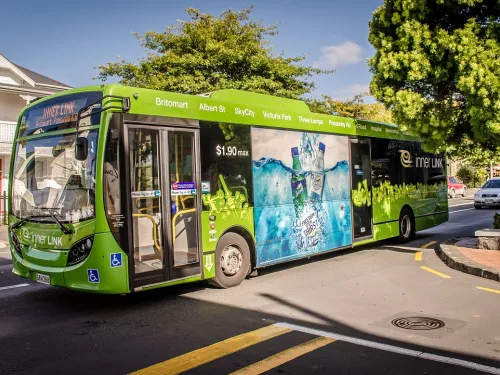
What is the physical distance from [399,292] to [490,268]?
2.15 meters

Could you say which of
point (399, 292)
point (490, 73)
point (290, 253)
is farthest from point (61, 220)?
point (490, 73)

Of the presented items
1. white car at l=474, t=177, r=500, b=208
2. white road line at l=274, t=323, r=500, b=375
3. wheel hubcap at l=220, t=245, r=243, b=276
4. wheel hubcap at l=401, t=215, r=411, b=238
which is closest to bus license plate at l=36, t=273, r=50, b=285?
wheel hubcap at l=220, t=245, r=243, b=276

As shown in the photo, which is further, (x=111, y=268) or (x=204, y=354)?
(x=111, y=268)

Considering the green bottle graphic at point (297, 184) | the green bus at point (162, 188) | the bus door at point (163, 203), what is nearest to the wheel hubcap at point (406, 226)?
the green bus at point (162, 188)

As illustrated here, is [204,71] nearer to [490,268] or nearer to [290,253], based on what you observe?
[290,253]

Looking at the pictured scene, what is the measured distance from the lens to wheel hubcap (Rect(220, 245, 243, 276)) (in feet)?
27.4

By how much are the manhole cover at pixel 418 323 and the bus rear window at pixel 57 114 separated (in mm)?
4668

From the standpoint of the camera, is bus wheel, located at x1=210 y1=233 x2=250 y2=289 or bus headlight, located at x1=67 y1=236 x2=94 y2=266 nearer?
bus headlight, located at x1=67 y1=236 x2=94 y2=266

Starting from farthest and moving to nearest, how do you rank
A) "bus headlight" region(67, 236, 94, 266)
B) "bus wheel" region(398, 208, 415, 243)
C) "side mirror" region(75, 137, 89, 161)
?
"bus wheel" region(398, 208, 415, 243)
"bus headlight" region(67, 236, 94, 266)
"side mirror" region(75, 137, 89, 161)

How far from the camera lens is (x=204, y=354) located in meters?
5.12

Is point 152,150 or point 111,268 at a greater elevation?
point 152,150

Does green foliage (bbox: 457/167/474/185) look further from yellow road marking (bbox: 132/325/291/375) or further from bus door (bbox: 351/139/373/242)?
yellow road marking (bbox: 132/325/291/375)

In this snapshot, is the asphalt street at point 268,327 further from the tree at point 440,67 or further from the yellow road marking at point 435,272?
the tree at point 440,67

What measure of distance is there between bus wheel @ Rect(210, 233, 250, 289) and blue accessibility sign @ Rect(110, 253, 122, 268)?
184cm
